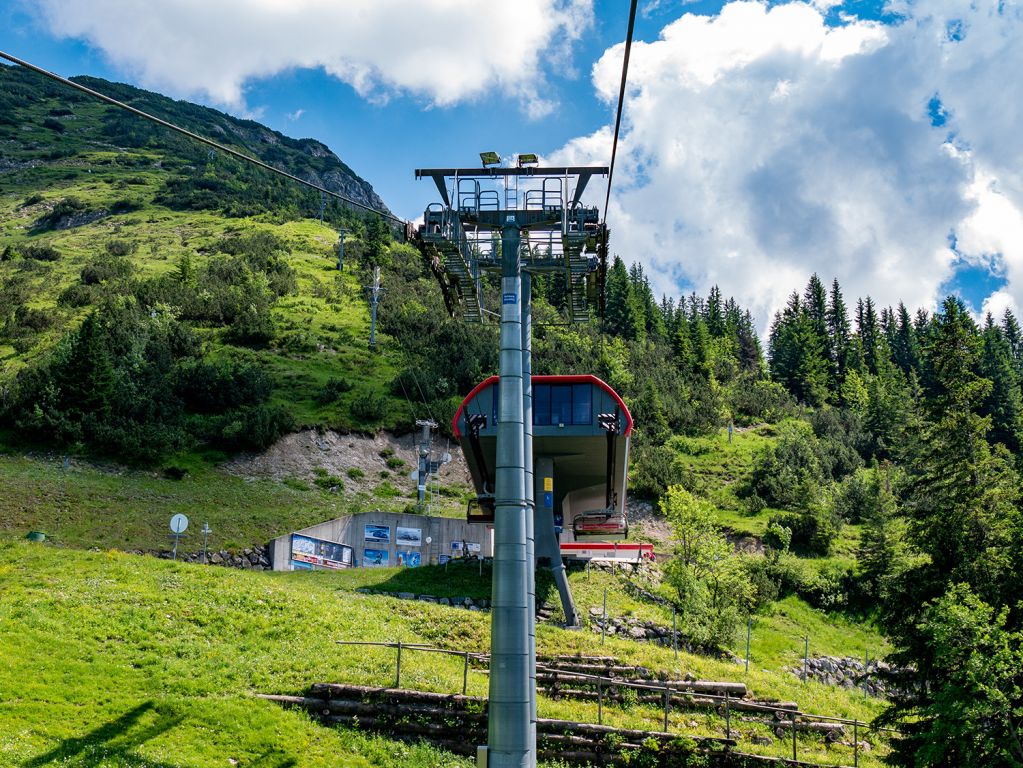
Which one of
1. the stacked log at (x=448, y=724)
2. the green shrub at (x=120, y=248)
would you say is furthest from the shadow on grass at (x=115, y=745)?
the green shrub at (x=120, y=248)

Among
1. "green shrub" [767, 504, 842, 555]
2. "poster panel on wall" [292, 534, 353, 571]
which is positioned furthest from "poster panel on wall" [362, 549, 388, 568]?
"green shrub" [767, 504, 842, 555]

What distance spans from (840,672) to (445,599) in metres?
18.9

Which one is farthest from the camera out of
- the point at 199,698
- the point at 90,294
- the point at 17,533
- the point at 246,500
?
the point at 90,294

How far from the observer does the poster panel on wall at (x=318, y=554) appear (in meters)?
35.6

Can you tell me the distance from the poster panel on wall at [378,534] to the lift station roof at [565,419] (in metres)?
9.36

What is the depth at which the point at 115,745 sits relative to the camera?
14.0 m

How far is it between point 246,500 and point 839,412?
80983mm

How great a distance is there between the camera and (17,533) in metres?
31.2

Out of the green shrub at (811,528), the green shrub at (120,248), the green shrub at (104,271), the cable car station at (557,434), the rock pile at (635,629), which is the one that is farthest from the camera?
the green shrub at (120,248)

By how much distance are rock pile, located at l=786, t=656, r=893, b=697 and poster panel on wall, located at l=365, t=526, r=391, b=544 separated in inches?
773

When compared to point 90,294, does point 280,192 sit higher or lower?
higher

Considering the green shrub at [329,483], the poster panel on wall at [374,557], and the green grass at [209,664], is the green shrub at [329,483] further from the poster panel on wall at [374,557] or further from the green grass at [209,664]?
the green grass at [209,664]

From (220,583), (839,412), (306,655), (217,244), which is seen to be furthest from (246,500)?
(839,412)

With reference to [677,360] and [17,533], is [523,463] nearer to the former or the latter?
[17,533]
